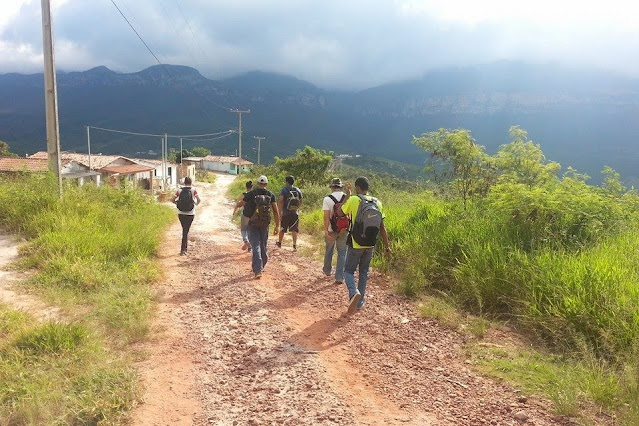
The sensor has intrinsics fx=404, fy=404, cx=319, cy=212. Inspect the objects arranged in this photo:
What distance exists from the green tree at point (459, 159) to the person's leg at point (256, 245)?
4.89m

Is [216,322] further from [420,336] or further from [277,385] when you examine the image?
[420,336]

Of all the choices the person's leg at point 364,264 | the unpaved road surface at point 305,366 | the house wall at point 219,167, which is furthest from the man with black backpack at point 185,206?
the house wall at point 219,167

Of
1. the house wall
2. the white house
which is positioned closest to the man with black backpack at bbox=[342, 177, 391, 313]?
Result: the white house

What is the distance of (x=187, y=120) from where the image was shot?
5738 inches

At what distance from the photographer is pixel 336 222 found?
20.7ft

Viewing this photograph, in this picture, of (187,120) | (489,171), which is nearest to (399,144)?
(187,120)

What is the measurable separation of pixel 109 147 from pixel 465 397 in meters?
117

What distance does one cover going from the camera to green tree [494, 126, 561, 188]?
25.9 ft

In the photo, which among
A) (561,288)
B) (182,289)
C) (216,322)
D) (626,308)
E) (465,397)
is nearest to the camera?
(465,397)

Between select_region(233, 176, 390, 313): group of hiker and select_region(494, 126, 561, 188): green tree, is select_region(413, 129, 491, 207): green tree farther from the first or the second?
select_region(233, 176, 390, 313): group of hiker

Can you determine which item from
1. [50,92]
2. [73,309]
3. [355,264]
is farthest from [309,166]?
[73,309]

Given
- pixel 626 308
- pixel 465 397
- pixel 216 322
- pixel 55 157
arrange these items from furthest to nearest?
pixel 55 157
pixel 216 322
pixel 626 308
pixel 465 397

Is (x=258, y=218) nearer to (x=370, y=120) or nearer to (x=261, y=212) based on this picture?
(x=261, y=212)

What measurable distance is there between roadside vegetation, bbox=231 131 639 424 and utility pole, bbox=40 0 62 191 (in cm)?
749
